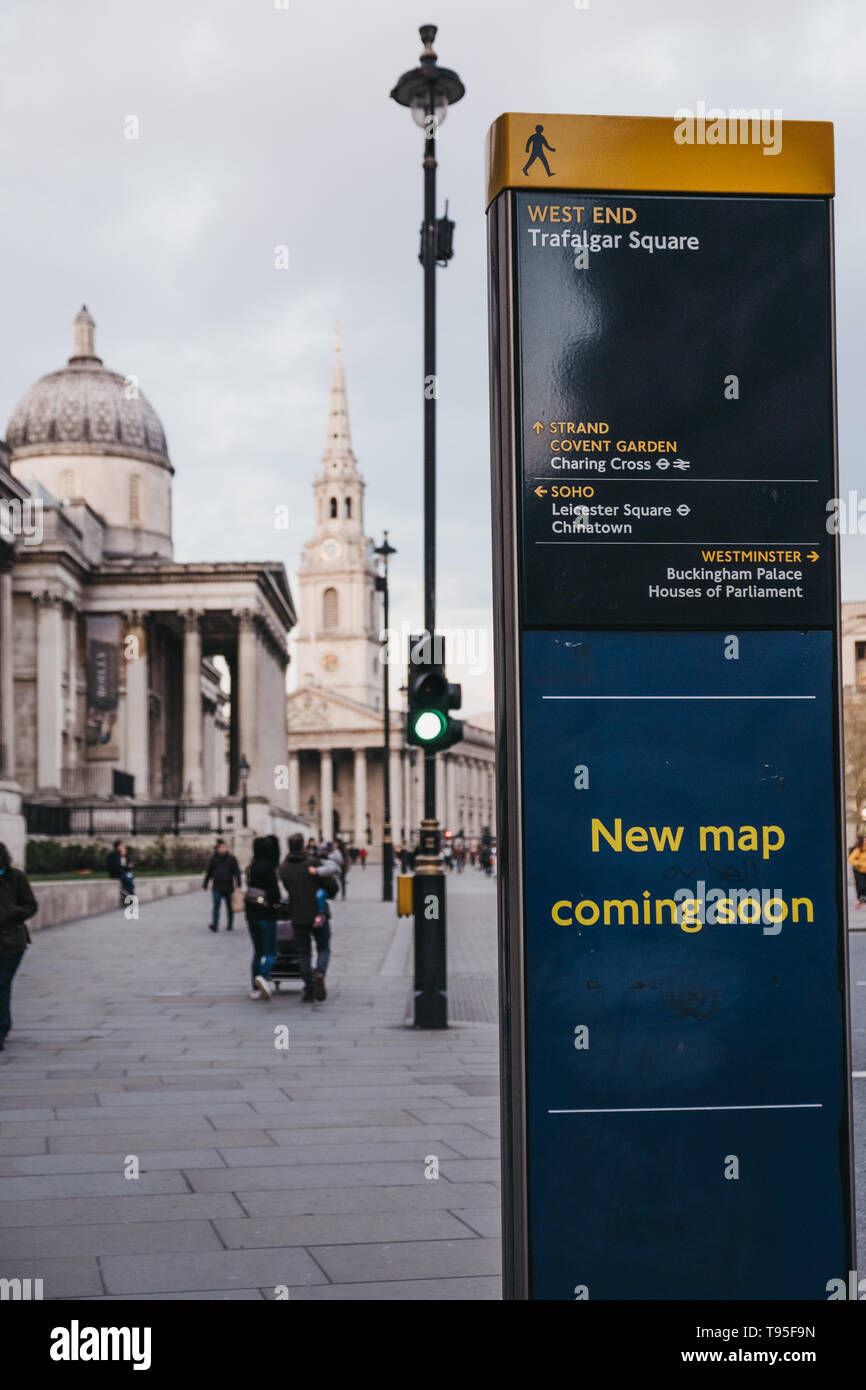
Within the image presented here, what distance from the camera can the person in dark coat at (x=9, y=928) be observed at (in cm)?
1313

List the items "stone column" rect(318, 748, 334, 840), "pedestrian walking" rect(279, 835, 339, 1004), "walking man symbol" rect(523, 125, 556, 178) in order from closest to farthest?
"walking man symbol" rect(523, 125, 556, 178), "pedestrian walking" rect(279, 835, 339, 1004), "stone column" rect(318, 748, 334, 840)

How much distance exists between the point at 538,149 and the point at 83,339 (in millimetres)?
79549

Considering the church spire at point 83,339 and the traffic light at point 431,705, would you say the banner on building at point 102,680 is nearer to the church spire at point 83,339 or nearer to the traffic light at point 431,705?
the church spire at point 83,339

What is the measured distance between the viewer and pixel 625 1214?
397 cm

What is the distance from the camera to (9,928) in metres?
13.2

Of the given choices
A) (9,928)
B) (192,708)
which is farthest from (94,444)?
(9,928)

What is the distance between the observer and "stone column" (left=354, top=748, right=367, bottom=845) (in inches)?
5827

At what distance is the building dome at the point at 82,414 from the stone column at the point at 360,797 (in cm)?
7067

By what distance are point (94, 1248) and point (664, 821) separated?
372cm

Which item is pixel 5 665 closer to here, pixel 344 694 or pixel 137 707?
pixel 137 707

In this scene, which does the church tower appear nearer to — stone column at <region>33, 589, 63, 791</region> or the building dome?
the building dome

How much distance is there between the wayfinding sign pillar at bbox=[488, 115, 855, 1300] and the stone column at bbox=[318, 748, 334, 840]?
14290 centimetres

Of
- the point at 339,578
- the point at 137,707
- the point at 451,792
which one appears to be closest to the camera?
the point at 137,707

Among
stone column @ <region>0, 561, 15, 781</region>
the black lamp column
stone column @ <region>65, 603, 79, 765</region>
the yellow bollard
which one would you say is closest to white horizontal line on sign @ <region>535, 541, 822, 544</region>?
the black lamp column
